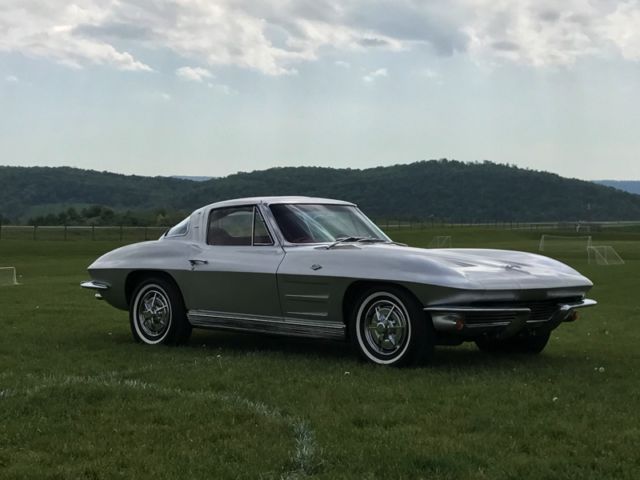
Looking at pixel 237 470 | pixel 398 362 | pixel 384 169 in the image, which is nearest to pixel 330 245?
pixel 398 362

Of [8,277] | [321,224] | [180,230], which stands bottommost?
[8,277]

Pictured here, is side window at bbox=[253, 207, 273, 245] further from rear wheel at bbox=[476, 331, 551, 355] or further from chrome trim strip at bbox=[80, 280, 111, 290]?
rear wheel at bbox=[476, 331, 551, 355]

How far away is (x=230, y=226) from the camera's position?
856 cm

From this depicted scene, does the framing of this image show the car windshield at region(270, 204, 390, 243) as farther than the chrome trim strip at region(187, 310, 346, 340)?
Yes

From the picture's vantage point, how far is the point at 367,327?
23.6ft

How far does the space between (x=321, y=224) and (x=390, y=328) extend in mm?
1532

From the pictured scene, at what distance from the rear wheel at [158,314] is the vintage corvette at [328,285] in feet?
0.04

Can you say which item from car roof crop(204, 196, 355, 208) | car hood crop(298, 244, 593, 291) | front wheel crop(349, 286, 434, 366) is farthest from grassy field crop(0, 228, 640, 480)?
car roof crop(204, 196, 355, 208)

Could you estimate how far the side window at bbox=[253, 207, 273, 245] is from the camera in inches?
318

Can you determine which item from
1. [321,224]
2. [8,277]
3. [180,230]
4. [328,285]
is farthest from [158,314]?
[8,277]

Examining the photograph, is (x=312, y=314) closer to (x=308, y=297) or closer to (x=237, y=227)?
(x=308, y=297)

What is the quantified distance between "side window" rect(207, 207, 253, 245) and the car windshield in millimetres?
328

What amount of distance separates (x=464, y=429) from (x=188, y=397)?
1.97 m

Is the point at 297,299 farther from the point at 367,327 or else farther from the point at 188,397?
the point at 188,397
